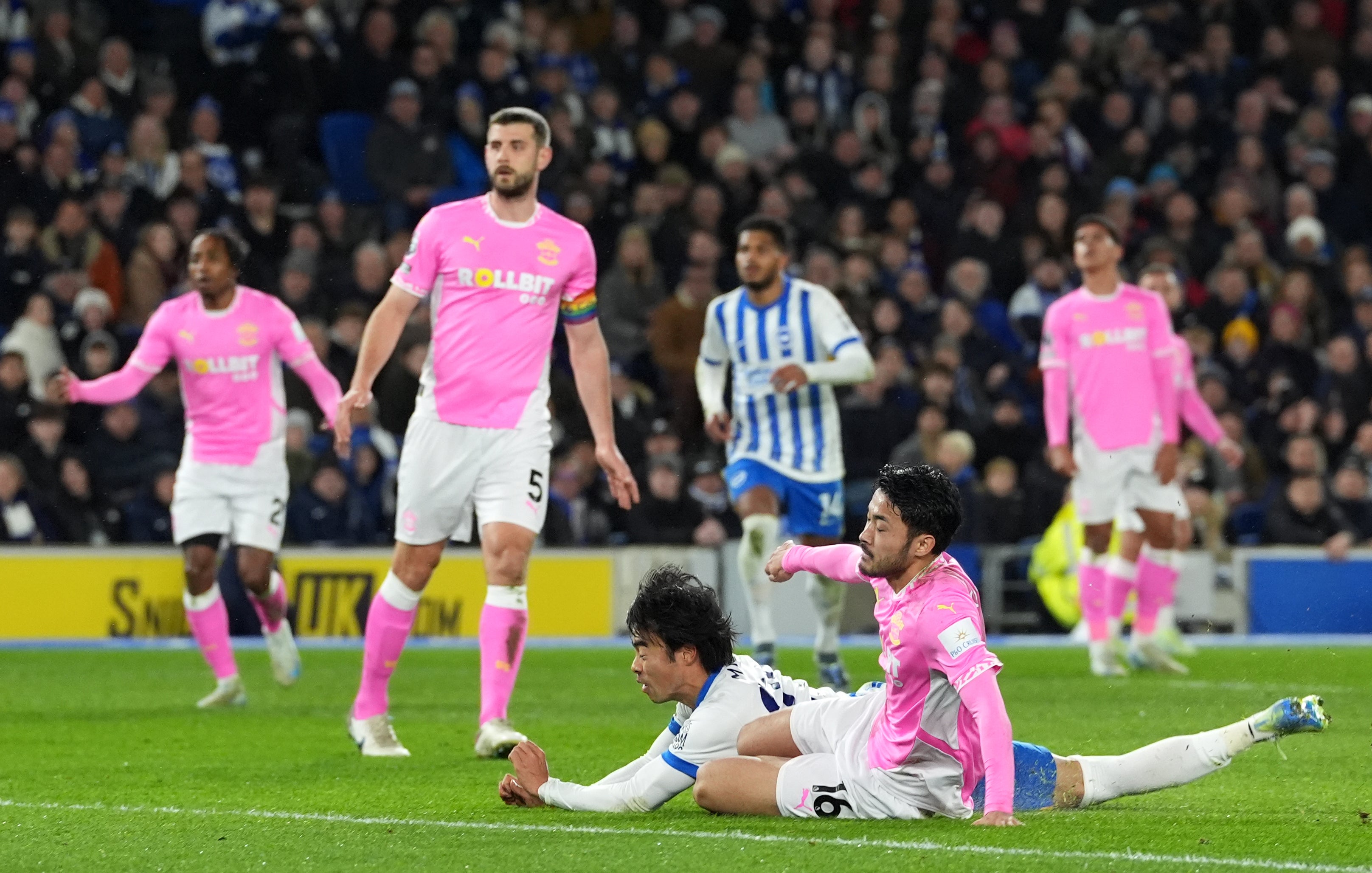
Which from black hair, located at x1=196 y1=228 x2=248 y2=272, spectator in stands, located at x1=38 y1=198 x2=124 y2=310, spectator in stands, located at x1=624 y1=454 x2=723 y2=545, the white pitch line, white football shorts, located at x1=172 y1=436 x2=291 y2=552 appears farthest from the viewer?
spectator in stands, located at x1=38 y1=198 x2=124 y2=310

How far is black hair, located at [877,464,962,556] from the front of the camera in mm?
5410

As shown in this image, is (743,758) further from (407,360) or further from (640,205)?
(640,205)

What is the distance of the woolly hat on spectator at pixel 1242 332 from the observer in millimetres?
17844

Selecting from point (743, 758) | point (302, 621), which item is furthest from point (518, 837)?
point (302, 621)

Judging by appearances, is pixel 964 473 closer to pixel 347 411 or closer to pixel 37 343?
pixel 37 343

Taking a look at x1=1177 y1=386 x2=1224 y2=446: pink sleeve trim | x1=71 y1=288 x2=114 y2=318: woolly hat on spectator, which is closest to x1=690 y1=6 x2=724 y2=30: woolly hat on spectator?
A: x1=71 y1=288 x2=114 y2=318: woolly hat on spectator

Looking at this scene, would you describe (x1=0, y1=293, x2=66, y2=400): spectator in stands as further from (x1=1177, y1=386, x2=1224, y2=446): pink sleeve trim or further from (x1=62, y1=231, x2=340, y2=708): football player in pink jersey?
(x1=1177, y1=386, x2=1224, y2=446): pink sleeve trim

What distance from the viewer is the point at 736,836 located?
533 cm

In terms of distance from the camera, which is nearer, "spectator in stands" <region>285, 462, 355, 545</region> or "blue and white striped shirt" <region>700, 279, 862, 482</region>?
"blue and white striped shirt" <region>700, 279, 862, 482</region>

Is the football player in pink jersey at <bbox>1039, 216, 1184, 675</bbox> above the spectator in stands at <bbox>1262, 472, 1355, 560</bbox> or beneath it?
above

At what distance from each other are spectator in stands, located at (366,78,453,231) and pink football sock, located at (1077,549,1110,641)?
23.8 feet

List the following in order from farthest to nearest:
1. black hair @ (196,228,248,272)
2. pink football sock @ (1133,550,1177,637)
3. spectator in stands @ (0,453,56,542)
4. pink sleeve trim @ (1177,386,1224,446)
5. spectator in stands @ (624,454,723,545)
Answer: spectator in stands @ (624,454,723,545)
spectator in stands @ (0,453,56,542)
pink sleeve trim @ (1177,386,1224,446)
pink football sock @ (1133,550,1177,637)
black hair @ (196,228,248,272)

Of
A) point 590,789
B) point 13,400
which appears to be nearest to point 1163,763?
point 590,789

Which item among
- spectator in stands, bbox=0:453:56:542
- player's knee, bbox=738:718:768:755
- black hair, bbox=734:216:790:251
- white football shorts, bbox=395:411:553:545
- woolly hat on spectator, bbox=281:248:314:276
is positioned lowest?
player's knee, bbox=738:718:768:755
